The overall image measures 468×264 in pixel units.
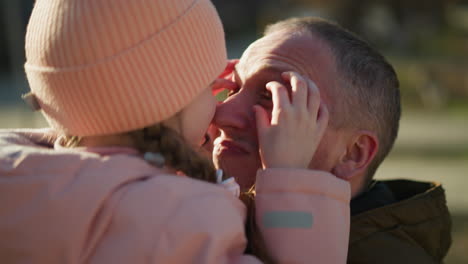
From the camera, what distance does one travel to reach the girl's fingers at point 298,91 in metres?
2.58

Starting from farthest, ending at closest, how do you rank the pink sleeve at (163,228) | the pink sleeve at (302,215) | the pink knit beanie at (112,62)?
the pink sleeve at (302,215), the pink knit beanie at (112,62), the pink sleeve at (163,228)

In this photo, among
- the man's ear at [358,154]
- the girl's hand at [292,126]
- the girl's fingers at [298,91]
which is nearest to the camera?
the girl's hand at [292,126]

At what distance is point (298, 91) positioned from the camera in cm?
263

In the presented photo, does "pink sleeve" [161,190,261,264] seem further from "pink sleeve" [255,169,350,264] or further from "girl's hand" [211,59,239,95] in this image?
"girl's hand" [211,59,239,95]

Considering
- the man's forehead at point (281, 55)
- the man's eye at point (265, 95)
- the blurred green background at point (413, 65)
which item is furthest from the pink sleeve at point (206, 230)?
the blurred green background at point (413, 65)

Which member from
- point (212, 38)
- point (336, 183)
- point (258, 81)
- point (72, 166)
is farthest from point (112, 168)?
point (258, 81)

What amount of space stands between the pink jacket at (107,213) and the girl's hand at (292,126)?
0.36 m

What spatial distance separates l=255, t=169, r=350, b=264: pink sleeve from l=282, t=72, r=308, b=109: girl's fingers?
0.99ft

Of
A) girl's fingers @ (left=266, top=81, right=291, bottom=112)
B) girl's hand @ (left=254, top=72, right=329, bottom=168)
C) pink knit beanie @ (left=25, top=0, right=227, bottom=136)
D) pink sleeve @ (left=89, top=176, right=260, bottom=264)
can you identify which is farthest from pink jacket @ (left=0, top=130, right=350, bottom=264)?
girl's fingers @ (left=266, top=81, right=291, bottom=112)

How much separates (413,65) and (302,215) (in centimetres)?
1676

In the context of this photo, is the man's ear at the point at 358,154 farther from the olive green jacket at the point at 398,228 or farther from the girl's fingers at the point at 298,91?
the girl's fingers at the point at 298,91

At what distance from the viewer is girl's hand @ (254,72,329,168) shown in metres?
2.48

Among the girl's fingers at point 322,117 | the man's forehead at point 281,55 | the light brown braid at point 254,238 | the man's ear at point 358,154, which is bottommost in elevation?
the man's ear at point 358,154

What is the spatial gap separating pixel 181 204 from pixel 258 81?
3.46ft
